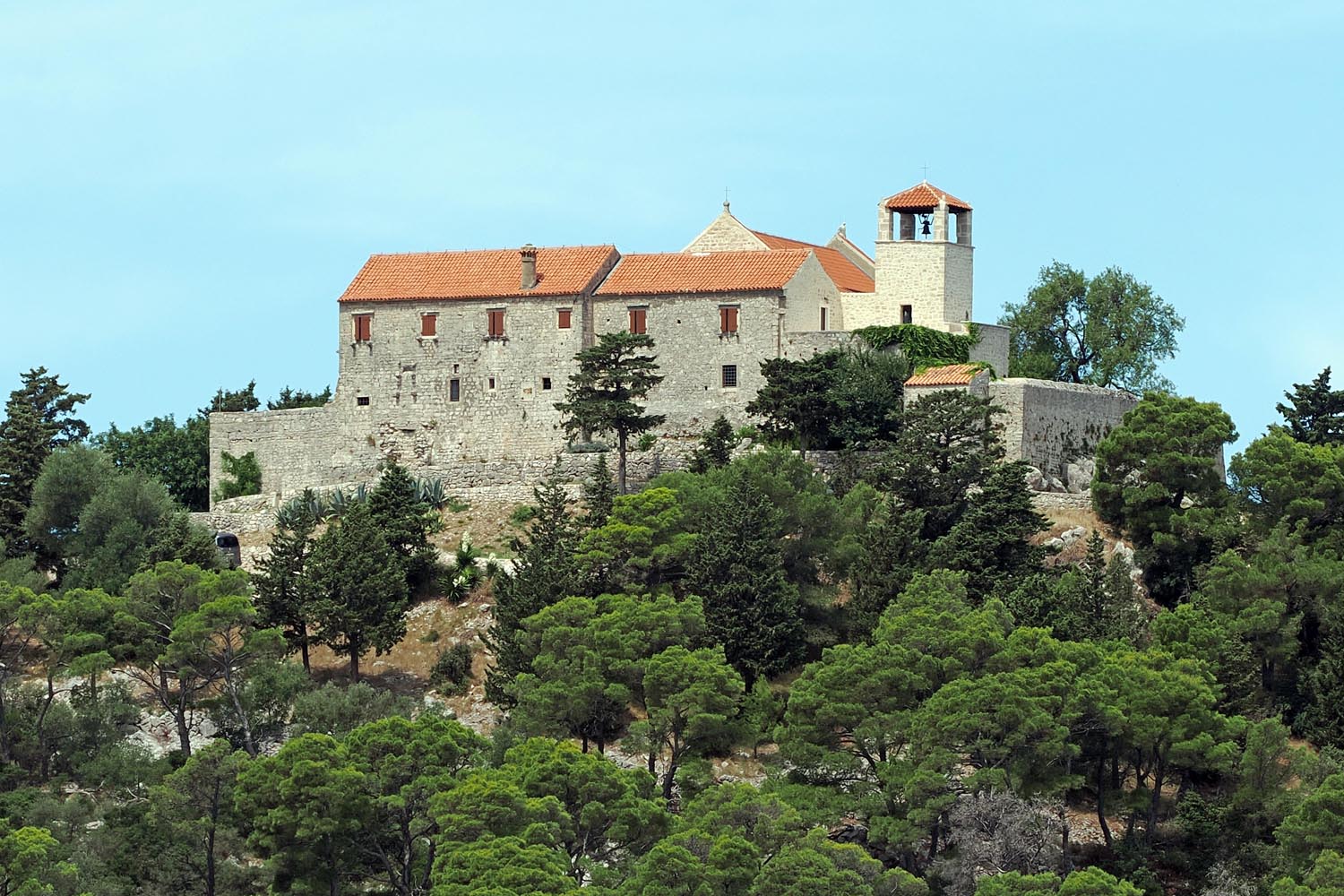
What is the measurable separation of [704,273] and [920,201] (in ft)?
23.1

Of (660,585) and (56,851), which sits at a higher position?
(660,585)

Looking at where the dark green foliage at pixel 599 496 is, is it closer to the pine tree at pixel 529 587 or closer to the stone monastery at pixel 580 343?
the pine tree at pixel 529 587

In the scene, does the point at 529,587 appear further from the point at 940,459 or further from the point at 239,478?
the point at 239,478

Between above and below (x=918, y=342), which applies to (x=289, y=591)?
below

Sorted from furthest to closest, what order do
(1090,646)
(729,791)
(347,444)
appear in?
(347,444) → (1090,646) → (729,791)

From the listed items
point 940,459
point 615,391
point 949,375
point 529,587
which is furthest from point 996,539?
point 615,391

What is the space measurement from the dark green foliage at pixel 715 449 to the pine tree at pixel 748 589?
21.2 feet

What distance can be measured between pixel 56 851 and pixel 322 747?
6120 mm

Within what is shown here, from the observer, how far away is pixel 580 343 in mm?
85625

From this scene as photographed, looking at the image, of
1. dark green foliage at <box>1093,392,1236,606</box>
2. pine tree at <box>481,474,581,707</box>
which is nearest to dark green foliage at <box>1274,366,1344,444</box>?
dark green foliage at <box>1093,392,1236,606</box>

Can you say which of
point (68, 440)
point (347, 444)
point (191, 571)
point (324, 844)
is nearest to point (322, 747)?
point (324, 844)

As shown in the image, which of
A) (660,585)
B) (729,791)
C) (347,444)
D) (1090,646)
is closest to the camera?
(729,791)

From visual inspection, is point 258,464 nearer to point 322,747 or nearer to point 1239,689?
point 322,747

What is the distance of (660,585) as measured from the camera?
74062 millimetres
